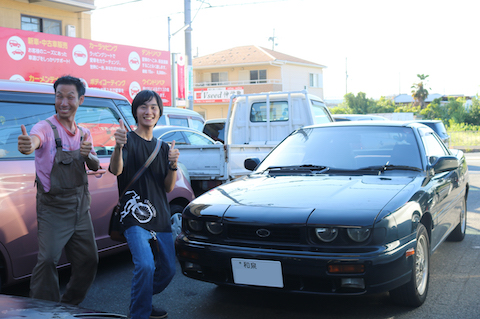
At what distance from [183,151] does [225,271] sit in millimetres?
3134

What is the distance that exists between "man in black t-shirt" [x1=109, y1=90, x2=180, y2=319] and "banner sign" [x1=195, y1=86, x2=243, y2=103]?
3399 cm

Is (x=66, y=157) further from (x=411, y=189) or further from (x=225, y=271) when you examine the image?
(x=411, y=189)

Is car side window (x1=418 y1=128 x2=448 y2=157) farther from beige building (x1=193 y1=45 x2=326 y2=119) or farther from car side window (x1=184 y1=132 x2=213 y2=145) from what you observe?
beige building (x1=193 y1=45 x2=326 y2=119)

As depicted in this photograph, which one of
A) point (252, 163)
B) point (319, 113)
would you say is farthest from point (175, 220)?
point (319, 113)

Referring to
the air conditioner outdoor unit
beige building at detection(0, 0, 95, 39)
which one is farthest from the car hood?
the air conditioner outdoor unit

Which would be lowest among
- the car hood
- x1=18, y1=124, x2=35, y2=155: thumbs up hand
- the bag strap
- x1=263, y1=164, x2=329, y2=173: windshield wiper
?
the car hood

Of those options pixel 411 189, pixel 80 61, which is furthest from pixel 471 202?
pixel 80 61

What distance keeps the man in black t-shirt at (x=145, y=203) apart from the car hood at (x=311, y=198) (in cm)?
46

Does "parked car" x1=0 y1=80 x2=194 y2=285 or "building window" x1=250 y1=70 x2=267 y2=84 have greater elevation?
"building window" x1=250 y1=70 x2=267 y2=84

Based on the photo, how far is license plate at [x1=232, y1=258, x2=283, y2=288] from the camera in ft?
10.5

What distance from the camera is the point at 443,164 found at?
449 centimetres

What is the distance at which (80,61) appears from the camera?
1639 centimetres

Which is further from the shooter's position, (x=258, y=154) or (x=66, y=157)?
(x=258, y=154)

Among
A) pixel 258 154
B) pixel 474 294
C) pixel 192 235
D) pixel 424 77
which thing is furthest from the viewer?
pixel 424 77
